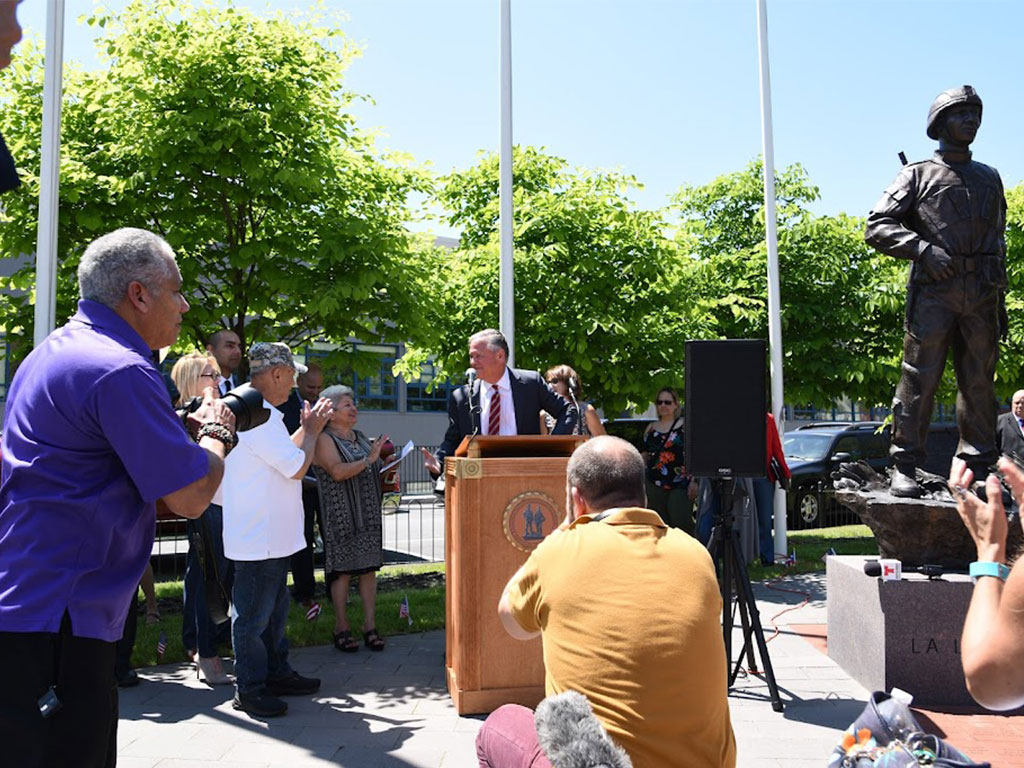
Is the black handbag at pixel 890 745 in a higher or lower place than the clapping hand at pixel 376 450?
lower

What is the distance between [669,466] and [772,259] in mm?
3951

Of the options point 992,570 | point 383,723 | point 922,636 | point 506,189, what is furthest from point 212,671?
point 506,189

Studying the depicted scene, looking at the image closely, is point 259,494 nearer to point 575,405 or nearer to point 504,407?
point 504,407

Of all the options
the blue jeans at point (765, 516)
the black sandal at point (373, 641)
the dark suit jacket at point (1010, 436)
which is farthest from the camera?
the blue jeans at point (765, 516)

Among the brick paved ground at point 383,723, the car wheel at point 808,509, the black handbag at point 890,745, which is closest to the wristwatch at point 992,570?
the black handbag at point 890,745

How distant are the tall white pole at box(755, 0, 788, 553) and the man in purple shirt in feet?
33.0

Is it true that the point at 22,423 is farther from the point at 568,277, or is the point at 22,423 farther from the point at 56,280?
the point at 568,277

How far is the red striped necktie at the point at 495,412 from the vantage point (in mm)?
6176

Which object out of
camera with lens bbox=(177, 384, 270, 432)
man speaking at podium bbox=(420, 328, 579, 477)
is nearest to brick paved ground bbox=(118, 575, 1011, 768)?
man speaking at podium bbox=(420, 328, 579, 477)

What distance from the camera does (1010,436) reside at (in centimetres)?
916

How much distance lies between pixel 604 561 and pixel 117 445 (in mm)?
1381

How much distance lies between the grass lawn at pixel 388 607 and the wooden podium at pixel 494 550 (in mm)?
2376

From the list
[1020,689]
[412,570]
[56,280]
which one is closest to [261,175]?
[56,280]

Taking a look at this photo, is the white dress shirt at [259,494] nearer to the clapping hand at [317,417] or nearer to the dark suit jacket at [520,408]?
the clapping hand at [317,417]
